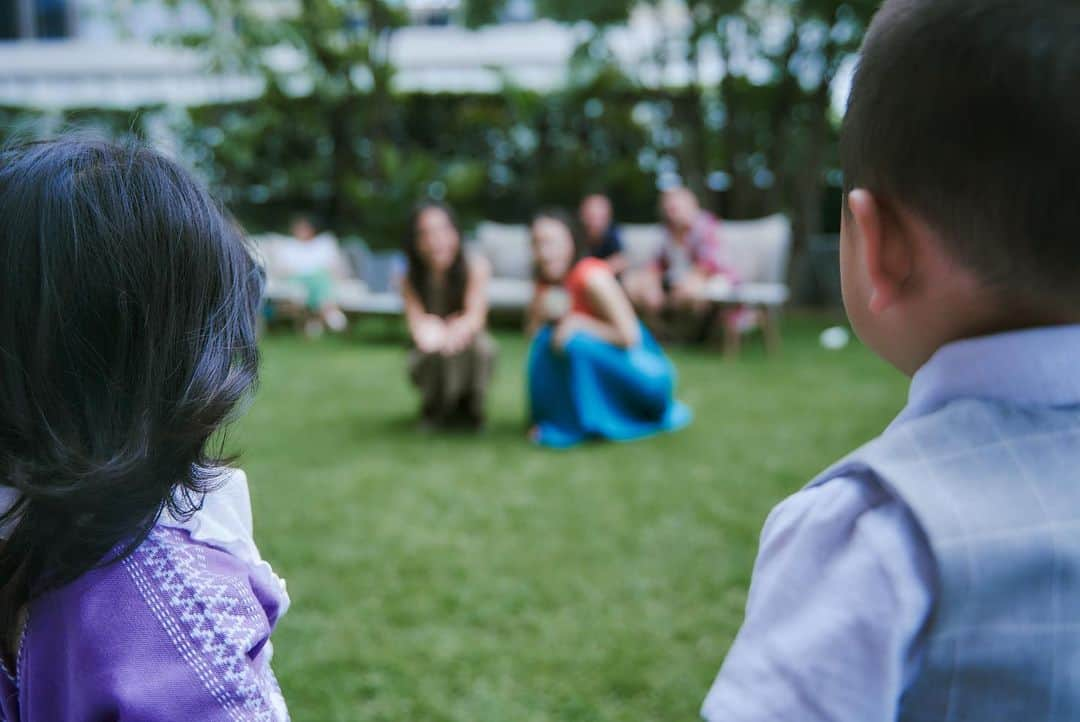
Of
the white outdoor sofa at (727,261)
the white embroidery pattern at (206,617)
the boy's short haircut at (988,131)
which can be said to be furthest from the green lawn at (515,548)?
the white outdoor sofa at (727,261)

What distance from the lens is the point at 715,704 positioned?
0.68m

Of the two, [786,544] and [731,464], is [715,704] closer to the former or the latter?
[786,544]

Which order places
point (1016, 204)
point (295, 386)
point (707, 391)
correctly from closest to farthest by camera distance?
point (1016, 204) → point (707, 391) → point (295, 386)

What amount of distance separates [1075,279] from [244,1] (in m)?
11.3

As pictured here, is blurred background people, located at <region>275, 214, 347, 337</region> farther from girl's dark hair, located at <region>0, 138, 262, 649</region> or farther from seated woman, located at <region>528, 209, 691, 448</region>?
girl's dark hair, located at <region>0, 138, 262, 649</region>

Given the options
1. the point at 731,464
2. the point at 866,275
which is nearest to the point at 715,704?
the point at 866,275

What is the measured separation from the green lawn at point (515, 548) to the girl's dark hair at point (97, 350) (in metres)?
1.36

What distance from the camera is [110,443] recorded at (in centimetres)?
86

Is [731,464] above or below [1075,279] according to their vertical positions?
below

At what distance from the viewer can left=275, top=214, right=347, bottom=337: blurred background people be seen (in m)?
8.96

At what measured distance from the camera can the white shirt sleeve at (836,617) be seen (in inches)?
24.2

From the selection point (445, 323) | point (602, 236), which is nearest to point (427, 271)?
point (445, 323)

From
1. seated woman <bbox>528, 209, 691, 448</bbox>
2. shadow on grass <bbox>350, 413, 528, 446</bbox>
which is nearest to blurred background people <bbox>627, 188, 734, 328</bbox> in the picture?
seated woman <bbox>528, 209, 691, 448</bbox>

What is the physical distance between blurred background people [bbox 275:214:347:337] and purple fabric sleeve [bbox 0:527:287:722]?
825cm
